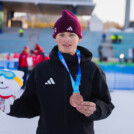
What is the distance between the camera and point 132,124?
13.3 feet

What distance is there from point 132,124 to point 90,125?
2860 mm

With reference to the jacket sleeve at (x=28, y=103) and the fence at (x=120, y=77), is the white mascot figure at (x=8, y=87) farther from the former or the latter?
the fence at (x=120, y=77)

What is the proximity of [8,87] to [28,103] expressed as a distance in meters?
0.21

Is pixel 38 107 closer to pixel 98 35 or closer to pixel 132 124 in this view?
pixel 132 124

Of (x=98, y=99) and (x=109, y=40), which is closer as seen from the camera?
(x=98, y=99)

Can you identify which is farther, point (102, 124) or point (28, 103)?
point (102, 124)

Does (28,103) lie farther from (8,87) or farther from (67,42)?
(67,42)

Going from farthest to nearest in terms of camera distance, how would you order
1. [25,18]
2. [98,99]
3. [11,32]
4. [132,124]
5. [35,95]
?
1. [25,18]
2. [11,32]
3. [132,124]
4. [35,95]
5. [98,99]

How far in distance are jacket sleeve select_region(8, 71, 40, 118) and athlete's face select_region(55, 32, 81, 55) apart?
13.7 inches

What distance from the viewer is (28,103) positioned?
159 cm

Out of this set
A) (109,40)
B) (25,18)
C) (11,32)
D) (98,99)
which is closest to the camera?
(98,99)

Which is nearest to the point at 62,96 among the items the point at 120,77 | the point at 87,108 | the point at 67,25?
the point at 87,108

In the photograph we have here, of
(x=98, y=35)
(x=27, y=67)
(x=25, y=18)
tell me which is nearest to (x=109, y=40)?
(x=98, y=35)

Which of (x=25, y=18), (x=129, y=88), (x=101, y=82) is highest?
(x=25, y=18)
